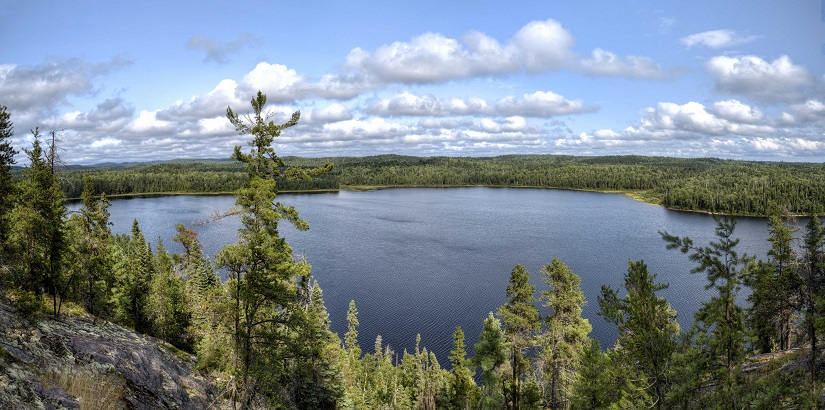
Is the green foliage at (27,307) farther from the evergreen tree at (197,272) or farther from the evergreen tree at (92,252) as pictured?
the evergreen tree at (197,272)

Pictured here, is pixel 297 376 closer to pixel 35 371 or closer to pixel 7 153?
pixel 35 371

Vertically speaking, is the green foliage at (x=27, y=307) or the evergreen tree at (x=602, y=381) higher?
the green foliage at (x=27, y=307)

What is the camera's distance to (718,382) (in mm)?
11641

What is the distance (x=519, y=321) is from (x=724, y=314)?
13.8 metres

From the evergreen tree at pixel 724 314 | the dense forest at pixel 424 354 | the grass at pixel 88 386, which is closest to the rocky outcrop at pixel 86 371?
the grass at pixel 88 386

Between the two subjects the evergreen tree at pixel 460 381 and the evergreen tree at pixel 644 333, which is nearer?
the evergreen tree at pixel 644 333

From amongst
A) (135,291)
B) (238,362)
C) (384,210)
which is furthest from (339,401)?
(384,210)

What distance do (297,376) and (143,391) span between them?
18.7 m

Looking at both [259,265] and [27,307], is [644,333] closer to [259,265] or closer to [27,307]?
[259,265]

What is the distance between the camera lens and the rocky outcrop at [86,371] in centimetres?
1046

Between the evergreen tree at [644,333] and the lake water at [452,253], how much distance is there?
70.8 ft

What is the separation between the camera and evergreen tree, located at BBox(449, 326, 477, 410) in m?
38.8

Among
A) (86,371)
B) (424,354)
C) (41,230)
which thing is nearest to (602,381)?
(86,371)

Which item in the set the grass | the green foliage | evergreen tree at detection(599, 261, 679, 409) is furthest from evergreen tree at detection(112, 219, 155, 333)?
evergreen tree at detection(599, 261, 679, 409)
